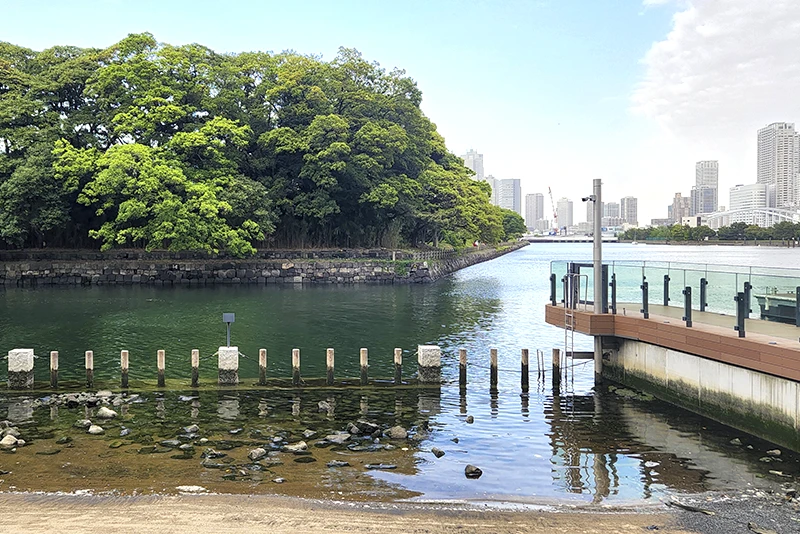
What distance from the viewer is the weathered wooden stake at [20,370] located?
19.3 meters

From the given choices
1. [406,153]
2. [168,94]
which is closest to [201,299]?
[168,94]

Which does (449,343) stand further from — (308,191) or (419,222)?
(419,222)

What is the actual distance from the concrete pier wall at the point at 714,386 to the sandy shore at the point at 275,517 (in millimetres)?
4340

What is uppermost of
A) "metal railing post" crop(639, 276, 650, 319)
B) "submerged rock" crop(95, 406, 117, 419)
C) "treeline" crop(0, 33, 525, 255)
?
"treeline" crop(0, 33, 525, 255)

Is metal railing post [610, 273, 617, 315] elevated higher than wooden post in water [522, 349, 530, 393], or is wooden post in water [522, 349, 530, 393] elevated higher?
metal railing post [610, 273, 617, 315]

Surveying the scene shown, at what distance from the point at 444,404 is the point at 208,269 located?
48.3m

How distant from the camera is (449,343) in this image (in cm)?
2908

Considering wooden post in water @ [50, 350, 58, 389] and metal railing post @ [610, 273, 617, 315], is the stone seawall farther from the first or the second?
metal railing post @ [610, 273, 617, 315]

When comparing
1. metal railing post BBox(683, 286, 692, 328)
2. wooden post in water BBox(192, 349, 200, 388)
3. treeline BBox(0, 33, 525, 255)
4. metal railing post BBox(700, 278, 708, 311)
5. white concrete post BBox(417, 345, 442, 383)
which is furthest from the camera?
treeline BBox(0, 33, 525, 255)

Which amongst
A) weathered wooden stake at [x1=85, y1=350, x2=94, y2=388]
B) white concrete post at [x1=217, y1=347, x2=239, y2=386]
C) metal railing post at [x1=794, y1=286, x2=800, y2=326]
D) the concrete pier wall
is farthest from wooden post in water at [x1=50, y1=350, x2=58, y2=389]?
metal railing post at [x1=794, y1=286, x2=800, y2=326]

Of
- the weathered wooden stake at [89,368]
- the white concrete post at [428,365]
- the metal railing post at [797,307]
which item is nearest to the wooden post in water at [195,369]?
the weathered wooden stake at [89,368]

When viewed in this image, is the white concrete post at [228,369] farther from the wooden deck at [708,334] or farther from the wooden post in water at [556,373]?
the wooden deck at [708,334]

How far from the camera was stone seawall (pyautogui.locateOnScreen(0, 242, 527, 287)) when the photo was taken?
60781mm

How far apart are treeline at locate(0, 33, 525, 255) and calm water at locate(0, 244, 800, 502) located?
1882cm
